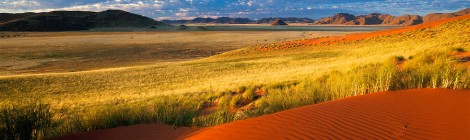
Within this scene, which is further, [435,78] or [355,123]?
[435,78]

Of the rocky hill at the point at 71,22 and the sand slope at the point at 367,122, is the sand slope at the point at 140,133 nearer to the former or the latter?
the sand slope at the point at 367,122

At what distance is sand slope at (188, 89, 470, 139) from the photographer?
525 cm

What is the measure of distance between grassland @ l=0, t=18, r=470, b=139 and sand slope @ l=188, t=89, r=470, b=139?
1.50m

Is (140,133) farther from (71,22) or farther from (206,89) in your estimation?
(71,22)

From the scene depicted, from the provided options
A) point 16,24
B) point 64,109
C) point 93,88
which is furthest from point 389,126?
point 16,24

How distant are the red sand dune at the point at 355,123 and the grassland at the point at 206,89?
99 cm

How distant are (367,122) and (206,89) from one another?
1234 centimetres

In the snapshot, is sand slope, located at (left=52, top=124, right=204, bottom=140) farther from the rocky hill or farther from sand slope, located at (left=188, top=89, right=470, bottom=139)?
the rocky hill

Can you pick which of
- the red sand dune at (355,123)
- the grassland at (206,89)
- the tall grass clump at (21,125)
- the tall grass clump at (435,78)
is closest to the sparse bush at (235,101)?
the grassland at (206,89)

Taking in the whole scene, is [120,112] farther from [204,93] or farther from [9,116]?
[204,93]

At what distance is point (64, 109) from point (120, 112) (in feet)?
27.2

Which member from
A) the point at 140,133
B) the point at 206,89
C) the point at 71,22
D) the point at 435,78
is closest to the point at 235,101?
the point at 206,89

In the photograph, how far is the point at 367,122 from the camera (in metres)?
5.83

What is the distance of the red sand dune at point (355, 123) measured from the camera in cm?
528
